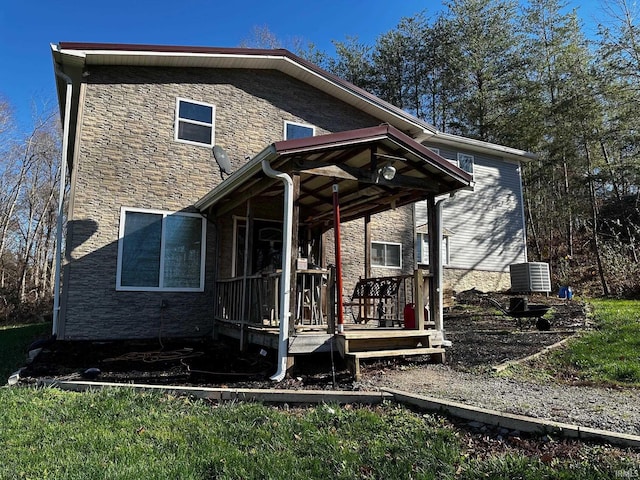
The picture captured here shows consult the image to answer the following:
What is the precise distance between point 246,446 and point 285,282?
2.62 m

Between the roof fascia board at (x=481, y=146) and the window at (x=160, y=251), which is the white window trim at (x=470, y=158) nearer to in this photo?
the roof fascia board at (x=481, y=146)

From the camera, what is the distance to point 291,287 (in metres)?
5.95

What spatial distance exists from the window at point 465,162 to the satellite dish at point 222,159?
11195 millimetres

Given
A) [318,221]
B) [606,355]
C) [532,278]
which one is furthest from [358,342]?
[532,278]

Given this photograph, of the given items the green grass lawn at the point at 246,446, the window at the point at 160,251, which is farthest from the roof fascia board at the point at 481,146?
the green grass lawn at the point at 246,446

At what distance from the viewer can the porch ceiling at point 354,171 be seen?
620 cm

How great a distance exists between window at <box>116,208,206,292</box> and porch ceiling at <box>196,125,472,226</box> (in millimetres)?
920

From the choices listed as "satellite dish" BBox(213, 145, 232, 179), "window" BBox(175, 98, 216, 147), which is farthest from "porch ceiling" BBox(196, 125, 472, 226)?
"window" BBox(175, 98, 216, 147)

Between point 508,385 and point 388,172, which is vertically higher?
point 388,172

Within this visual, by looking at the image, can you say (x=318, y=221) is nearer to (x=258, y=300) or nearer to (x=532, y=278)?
(x=258, y=300)

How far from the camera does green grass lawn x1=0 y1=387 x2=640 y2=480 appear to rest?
298 centimetres

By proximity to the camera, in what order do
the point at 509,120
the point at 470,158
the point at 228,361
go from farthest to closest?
the point at 509,120
the point at 470,158
the point at 228,361

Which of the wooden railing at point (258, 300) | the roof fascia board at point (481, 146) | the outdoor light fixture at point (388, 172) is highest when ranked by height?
the roof fascia board at point (481, 146)

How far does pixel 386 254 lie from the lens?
11.7m
